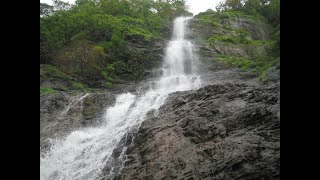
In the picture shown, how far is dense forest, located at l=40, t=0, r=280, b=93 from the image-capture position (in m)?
21.0

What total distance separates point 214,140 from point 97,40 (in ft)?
52.2

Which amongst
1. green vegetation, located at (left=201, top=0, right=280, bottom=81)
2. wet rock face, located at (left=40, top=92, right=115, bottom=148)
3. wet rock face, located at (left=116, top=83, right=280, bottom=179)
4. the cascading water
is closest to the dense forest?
green vegetation, located at (left=201, top=0, right=280, bottom=81)

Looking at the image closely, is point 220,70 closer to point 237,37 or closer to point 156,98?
point 237,37

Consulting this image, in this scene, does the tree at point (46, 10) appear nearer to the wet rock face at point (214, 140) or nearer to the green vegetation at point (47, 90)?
the green vegetation at point (47, 90)

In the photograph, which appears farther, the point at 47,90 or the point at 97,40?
the point at 97,40

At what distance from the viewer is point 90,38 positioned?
77.9ft

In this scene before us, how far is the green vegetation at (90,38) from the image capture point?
2108cm

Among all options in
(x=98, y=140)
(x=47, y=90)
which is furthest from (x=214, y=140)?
(x=47, y=90)

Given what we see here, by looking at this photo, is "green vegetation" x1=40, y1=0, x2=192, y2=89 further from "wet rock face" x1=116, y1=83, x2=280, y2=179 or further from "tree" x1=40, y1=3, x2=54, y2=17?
"wet rock face" x1=116, y1=83, x2=280, y2=179

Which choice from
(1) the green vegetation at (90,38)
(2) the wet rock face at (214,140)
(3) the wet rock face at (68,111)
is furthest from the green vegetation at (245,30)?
(3) the wet rock face at (68,111)

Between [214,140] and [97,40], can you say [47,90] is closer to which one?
[97,40]
